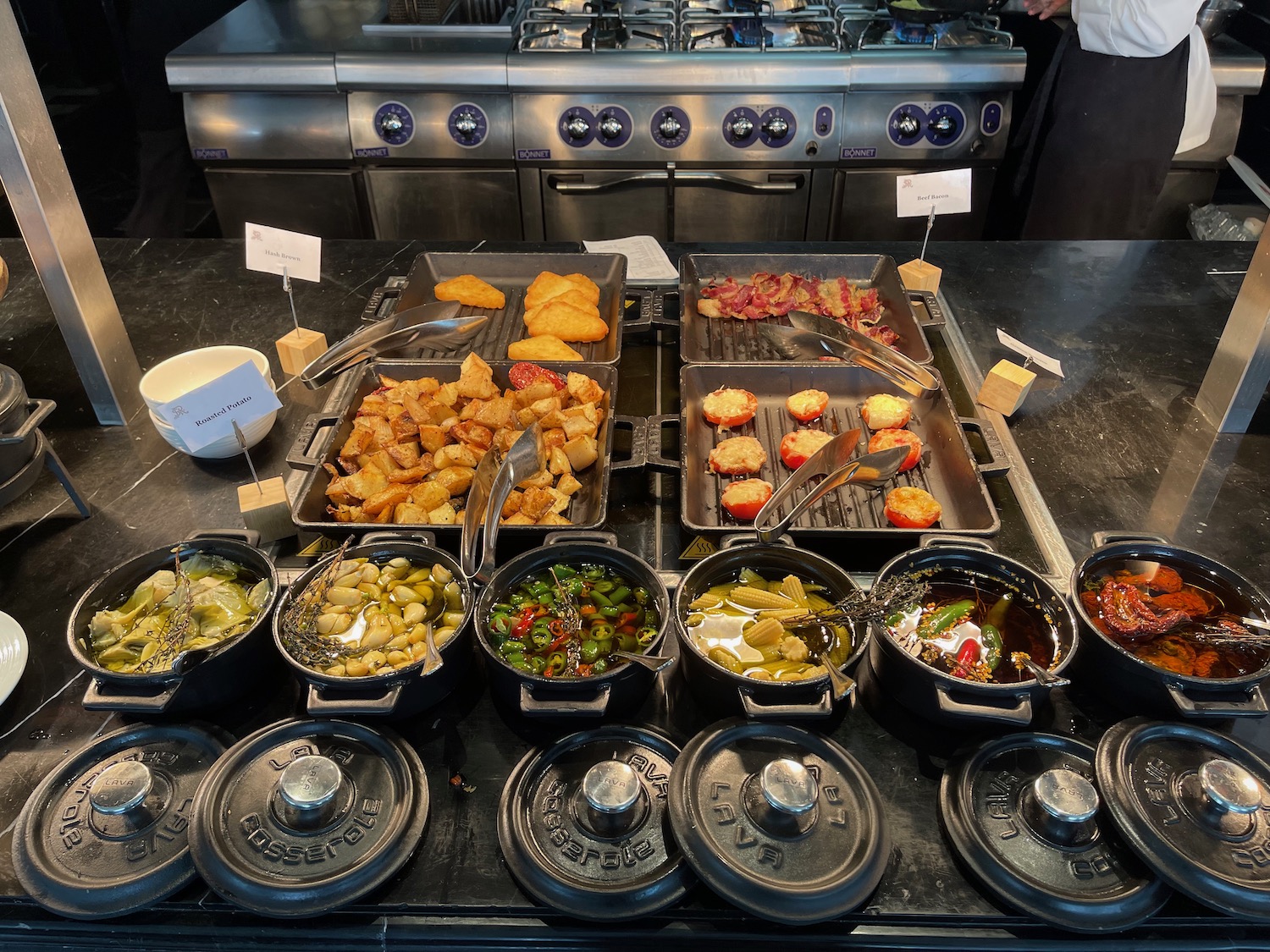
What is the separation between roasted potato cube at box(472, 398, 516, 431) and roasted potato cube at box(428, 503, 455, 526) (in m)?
0.29

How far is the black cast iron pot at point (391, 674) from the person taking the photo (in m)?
1.47

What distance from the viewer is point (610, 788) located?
4.53 ft

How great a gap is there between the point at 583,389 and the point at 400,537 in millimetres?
714

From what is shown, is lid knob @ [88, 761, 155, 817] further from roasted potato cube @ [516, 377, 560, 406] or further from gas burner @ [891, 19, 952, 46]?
gas burner @ [891, 19, 952, 46]

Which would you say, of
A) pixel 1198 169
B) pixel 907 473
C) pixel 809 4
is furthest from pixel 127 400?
pixel 1198 169

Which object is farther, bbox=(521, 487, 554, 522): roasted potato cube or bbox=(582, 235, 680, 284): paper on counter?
bbox=(582, 235, 680, 284): paper on counter

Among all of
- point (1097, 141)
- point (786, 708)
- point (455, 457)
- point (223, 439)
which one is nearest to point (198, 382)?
point (223, 439)

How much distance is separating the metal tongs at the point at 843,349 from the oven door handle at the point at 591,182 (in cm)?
191

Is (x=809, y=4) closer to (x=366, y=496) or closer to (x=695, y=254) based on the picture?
(x=695, y=254)

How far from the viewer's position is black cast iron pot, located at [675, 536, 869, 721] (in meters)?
1.46

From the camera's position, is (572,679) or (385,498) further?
(385,498)

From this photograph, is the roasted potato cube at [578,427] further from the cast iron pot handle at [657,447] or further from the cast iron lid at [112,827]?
the cast iron lid at [112,827]

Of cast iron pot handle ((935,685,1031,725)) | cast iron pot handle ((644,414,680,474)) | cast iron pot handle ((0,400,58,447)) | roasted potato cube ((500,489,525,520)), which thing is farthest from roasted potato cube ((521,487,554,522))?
cast iron pot handle ((0,400,58,447))

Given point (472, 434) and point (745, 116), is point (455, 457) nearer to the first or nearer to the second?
point (472, 434)
